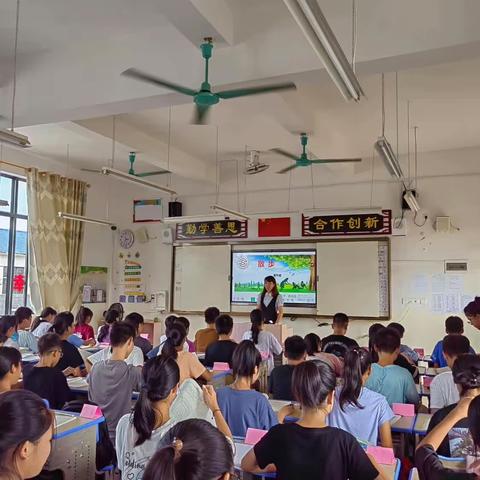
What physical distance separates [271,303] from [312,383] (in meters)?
5.09

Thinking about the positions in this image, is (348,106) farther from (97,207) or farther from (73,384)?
(97,207)

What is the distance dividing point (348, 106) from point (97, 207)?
209 inches

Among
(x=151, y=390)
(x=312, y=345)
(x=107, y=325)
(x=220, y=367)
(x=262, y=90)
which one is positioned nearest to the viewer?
(x=151, y=390)

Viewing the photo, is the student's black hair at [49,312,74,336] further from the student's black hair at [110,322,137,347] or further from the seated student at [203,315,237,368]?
the student's black hair at [110,322,137,347]

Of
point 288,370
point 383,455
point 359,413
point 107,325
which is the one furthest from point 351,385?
point 107,325

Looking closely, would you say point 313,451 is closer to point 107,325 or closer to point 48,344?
point 48,344

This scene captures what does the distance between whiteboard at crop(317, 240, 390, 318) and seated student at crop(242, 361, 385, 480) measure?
5692 millimetres

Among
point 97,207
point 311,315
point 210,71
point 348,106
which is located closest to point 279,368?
point 210,71

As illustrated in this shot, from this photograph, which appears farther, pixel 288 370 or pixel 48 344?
pixel 288 370

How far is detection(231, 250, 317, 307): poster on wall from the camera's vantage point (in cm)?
785

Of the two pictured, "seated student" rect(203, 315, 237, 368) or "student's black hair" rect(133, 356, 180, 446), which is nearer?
"student's black hair" rect(133, 356, 180, 446)

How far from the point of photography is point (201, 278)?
8.62 m

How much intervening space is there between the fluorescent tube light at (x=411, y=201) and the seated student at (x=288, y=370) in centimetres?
367

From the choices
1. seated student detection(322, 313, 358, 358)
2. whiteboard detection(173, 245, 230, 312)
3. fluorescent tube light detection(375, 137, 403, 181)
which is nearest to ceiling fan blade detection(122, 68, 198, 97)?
fluorescent tube light detection(375, 137, 403, 181)
